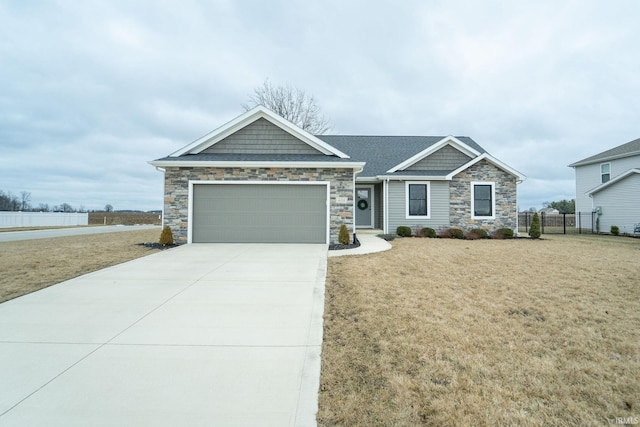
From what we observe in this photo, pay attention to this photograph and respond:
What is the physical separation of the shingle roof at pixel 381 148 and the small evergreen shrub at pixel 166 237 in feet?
32.1

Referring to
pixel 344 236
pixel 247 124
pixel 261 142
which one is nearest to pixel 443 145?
pixel 344 236

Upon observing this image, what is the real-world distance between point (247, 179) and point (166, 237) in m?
3.50

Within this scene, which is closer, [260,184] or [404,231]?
[260,184]

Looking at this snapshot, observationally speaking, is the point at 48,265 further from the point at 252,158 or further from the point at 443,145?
the point at 443,145

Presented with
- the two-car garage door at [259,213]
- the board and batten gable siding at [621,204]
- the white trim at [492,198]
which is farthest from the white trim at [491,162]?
the board and batten gable siding at [621,204]

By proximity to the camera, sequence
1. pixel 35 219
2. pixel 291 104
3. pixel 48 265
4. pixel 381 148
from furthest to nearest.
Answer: pixel 35 219 < pixel 291 104 < pixel 381 148 < pixel 48 265

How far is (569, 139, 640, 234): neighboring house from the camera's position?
54.9ft

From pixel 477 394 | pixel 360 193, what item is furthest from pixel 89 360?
pixel 360 193

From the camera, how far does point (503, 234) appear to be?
47.0ft

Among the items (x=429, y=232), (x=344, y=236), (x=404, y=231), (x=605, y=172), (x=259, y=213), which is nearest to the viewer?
(x=344, y=236)

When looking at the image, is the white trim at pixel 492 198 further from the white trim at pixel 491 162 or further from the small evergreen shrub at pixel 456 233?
the small evergreen shrub at pixel 456 233

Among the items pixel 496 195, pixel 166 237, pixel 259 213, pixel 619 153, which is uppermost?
pixel 619 153

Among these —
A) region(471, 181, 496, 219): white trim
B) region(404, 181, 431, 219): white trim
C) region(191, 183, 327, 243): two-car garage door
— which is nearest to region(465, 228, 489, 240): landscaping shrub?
region(471, 181, 496, 219): white trim

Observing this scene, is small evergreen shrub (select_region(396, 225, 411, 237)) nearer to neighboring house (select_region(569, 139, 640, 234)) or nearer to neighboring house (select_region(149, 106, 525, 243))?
neighboring house (select_region(149, 106, 525, 243))
